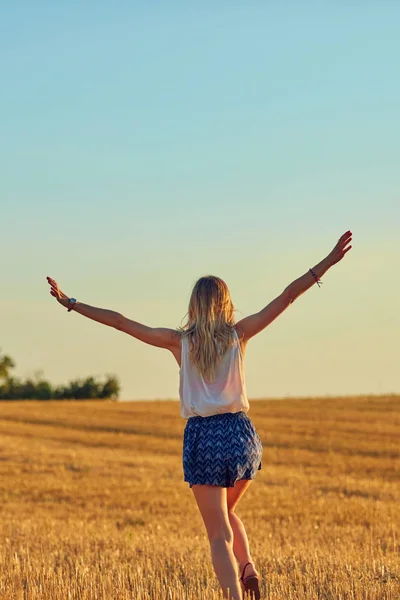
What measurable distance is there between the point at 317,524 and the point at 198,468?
10.6 metres

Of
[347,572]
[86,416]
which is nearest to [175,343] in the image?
[347,572]

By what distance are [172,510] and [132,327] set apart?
12.2 meters

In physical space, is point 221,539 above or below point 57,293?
below

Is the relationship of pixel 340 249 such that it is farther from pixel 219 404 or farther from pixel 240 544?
pixel 240 544

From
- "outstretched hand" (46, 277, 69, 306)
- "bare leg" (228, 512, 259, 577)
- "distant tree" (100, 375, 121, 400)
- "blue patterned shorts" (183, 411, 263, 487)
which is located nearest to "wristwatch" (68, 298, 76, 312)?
"outstretched hand" (46, 277, 69, 306)

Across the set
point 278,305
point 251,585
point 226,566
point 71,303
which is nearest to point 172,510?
point 251,585

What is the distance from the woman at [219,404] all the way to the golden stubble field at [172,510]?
0.75m

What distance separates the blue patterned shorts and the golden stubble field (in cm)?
103

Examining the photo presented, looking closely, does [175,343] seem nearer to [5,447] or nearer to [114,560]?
[114,560]

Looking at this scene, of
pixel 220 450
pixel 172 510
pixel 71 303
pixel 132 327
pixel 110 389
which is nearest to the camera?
pixel 220 450

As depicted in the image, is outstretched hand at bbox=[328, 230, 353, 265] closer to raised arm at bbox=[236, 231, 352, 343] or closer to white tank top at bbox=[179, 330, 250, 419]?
raised arm at bbox=[236, 231, 352, 343]

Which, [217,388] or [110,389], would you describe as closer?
[217,388]

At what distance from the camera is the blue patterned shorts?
632cm

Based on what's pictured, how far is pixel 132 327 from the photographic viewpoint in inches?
263
